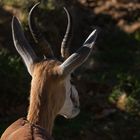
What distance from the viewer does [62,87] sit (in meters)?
7.54

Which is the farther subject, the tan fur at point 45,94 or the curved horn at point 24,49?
the curved horn at point 24,49

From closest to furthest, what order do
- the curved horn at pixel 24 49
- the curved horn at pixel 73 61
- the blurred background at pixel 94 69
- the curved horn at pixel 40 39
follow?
the curved horn at pixel 73 61
the curved horn at pixel 24 49
the curved horn at pixel 40 39
the blurred background at pixel 94 69

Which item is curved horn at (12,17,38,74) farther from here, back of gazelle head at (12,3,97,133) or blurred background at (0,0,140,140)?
blurred background at (0,0,140,140)

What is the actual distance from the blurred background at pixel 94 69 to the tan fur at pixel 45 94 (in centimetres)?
341

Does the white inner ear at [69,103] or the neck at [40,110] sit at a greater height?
the neck at [40,110]

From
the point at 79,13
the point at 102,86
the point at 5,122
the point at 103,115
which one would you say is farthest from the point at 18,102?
the point at 79,13

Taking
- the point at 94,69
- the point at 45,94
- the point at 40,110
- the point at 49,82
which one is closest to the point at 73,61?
the point at 49,82

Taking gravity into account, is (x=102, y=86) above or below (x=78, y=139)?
below

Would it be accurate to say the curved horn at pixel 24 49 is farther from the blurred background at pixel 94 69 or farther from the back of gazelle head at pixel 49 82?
the blurred background at pixel 94 69

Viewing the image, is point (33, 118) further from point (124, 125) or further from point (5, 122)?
point (124, 125)

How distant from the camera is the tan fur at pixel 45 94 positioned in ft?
23.9

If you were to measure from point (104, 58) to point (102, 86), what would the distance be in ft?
5.87

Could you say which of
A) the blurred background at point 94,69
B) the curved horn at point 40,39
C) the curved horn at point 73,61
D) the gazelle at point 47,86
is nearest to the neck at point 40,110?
the gazelle at point 47,86

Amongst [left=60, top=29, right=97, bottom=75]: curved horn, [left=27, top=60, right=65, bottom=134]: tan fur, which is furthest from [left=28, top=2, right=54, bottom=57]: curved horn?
[left=60, top=29, right=97, bottom=75]: curved horn
